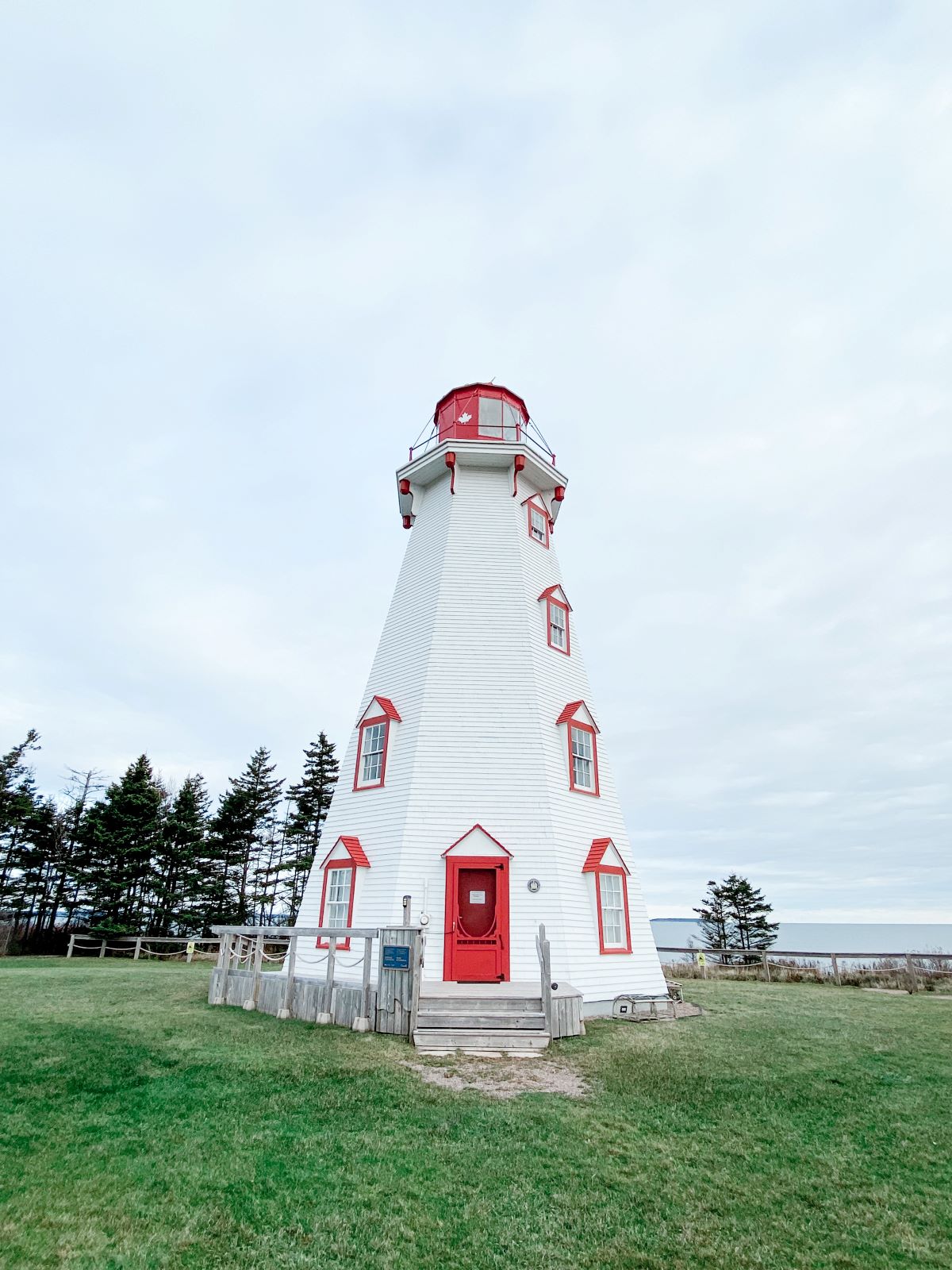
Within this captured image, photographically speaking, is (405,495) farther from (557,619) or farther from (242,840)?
(242,840)

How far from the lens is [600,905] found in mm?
13242

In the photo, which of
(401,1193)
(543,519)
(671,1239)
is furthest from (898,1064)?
(543,519)

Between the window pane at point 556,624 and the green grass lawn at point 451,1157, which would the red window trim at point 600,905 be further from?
the window pane at point 556,624

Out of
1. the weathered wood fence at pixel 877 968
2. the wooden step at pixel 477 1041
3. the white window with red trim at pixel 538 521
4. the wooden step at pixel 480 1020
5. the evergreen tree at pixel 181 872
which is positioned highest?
the white window with red trim at pixel 538 521

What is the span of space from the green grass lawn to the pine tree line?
65.5ft

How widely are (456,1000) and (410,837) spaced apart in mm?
3248

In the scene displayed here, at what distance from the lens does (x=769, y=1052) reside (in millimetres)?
9156

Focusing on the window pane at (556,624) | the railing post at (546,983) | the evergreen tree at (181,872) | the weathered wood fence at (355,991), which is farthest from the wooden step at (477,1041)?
the evergreen tree at (181,872)

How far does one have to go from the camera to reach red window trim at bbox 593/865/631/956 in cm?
1305

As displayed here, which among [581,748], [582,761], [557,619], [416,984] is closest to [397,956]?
[416,984]

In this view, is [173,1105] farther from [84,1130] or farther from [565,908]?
→ [565,908]

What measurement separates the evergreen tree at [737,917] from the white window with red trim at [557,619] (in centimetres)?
3080

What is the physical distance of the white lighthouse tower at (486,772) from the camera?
12383mm

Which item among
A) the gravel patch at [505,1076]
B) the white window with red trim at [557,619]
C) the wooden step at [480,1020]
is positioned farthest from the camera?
the white window with red trim at [557,619]
